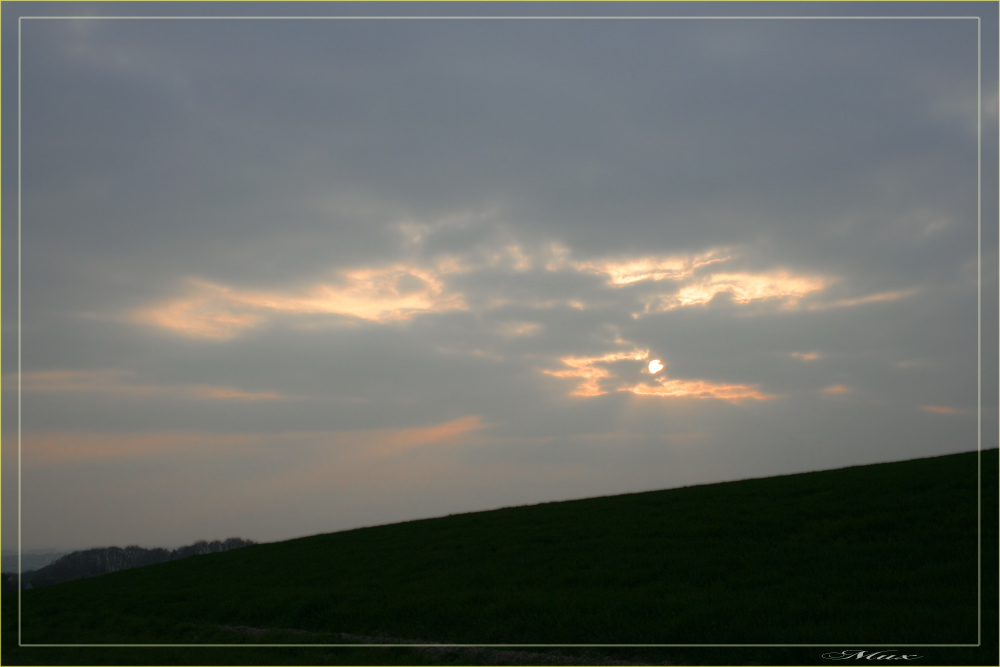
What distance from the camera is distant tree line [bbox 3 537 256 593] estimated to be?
154ft

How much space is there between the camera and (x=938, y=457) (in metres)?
31.3

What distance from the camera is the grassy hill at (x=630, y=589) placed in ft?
43.5

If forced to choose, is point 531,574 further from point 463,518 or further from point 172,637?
point 463,518

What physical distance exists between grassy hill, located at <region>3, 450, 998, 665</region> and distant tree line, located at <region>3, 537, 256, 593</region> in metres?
16.1

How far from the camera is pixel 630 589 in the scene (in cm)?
1803

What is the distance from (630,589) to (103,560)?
7142 cm
